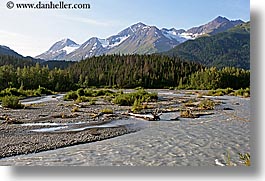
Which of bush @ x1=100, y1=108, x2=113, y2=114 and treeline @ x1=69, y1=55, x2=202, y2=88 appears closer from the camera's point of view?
treeline @ x1=69, y1=55, x2=202, y2=88

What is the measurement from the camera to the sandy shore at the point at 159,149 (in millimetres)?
3703

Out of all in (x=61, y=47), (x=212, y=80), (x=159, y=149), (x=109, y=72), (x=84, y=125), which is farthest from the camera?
(x=212, y=80)

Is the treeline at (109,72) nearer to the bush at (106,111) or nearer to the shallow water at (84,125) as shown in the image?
the shallow water at (84,125)

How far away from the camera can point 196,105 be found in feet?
29.5

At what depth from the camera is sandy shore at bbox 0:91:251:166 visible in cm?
370

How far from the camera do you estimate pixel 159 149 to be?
430 centimetres

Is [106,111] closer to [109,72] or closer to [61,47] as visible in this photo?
[109,72]

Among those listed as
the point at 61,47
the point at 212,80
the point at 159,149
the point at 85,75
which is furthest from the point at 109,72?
the point at 212,80

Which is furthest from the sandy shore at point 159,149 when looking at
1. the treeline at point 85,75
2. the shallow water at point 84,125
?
the treeline at point 85,75

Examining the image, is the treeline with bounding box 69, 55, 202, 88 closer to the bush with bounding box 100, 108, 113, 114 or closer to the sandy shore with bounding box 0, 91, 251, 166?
the sandy shore with bounding box 0, 91, 251, 166

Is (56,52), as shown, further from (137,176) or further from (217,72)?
(217,72)

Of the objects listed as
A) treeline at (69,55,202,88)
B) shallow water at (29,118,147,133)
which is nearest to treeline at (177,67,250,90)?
treeline at (69,55,202,88)

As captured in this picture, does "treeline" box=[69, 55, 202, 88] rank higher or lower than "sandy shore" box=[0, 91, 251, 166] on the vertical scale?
higher

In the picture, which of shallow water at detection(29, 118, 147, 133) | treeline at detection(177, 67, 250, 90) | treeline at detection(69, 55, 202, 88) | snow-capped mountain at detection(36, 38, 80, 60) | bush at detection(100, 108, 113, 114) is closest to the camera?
snow-capped mountain at detection(36, 38, 80, 60)
